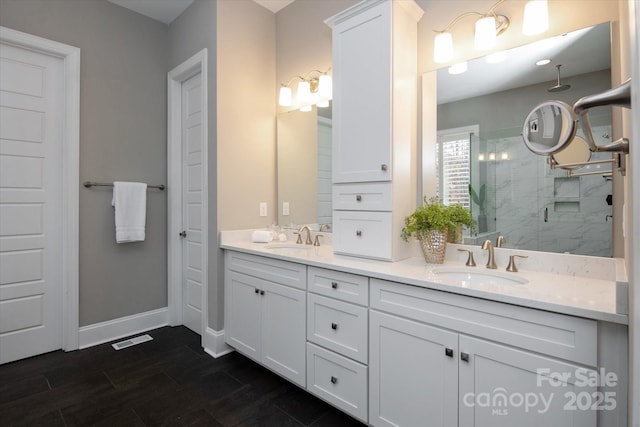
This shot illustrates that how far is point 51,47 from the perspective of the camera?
2.51 meters

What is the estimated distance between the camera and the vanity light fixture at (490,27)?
5.01 ft

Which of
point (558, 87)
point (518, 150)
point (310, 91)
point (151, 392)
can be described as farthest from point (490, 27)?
point (151, 392)

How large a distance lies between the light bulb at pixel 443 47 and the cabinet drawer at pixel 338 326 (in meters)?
1.45

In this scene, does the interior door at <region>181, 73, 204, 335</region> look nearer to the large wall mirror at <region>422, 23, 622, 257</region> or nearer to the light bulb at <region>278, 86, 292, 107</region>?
the light bulb at <region>278, 86, 292, 107</region>

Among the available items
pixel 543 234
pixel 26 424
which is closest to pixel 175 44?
pixel 26 424

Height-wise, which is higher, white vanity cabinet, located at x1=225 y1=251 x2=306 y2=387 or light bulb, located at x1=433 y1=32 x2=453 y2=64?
light bulb, located at x1=433 y1=32 x2=453 y2=64

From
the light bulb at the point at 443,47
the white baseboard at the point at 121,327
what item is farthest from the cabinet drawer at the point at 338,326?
the white baseboard at the point at 121,327

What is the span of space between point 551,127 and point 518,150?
486mm

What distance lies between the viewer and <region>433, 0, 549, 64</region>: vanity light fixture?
5.01 feet

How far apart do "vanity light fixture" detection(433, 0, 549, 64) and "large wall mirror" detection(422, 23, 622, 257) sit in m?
0.09

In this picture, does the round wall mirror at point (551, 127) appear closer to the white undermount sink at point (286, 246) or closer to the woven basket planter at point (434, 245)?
the woven basket planter at point (434, 245)

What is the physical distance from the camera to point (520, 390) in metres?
1.17

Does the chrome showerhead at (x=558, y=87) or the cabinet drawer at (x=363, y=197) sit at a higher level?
the chrome showerhead at (x=558, y=87)

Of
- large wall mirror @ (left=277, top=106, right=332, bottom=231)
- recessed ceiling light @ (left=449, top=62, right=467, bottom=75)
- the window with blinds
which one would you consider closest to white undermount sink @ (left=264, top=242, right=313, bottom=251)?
large wall mirror @ (left=277, top=106, right=332, bottom=231)
